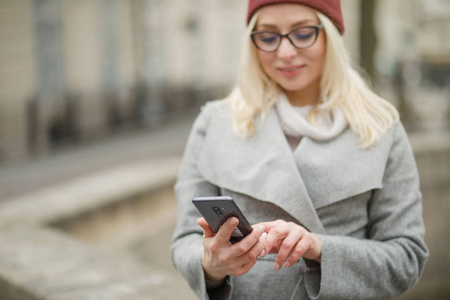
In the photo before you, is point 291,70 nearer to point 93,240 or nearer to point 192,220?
point 192,220

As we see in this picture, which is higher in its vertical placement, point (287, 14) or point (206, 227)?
point (287, 14)

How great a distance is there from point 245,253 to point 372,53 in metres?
8.08

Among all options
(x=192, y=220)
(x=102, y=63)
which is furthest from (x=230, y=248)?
(x=102, y=63)

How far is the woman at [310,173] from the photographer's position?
187 centimetres

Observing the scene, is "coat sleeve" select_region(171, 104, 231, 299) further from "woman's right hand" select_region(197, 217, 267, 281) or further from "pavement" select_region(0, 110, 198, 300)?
"pavement" select_region(0, 110, 198, 300)

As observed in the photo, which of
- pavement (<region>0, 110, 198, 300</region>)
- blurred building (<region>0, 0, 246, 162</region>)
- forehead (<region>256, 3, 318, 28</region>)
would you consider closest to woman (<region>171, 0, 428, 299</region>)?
forehead (<region>256, 3, 318, 28</region>)

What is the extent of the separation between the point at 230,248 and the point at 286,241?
153mm

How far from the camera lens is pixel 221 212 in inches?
59.9

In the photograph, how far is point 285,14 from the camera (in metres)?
1.93

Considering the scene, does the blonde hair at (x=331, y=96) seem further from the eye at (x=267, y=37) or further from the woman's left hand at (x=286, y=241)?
the woman's left hand at (x=286, y=241)

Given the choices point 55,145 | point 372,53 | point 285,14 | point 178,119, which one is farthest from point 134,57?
point 285,14

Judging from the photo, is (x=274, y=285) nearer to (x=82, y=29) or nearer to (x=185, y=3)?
(x=82, y=29)

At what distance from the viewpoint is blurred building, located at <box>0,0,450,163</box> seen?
38.1 ft

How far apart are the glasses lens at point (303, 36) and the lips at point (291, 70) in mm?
72
